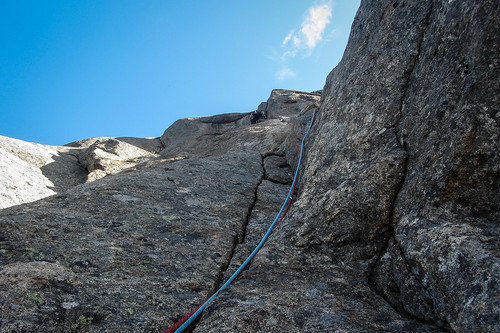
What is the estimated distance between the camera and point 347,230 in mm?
4691

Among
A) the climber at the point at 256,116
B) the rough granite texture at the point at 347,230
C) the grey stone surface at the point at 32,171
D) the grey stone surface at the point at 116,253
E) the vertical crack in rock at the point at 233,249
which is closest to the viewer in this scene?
the rough granite texture at the point at 347,230

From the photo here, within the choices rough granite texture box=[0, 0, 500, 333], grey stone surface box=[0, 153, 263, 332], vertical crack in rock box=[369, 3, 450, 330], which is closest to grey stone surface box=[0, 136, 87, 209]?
grey stone surface box=[0, 153, 263, 332]

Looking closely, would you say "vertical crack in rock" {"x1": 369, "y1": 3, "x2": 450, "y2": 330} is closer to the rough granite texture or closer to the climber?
the rough granite texture

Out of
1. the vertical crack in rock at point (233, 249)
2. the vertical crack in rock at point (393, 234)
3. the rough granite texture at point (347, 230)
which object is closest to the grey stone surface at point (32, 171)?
the rough granite texture at point (347, 230)

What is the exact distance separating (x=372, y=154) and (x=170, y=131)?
19.2 m

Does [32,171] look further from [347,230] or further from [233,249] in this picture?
[347,230]

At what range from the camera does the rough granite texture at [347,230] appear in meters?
3.27

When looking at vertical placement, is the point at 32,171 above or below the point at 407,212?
above

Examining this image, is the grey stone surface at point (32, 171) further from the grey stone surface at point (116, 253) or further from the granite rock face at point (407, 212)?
the granite rock face at point (407, 212)

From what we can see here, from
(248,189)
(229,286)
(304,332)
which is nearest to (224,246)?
(229,286)

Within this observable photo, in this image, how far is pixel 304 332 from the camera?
3.17 m

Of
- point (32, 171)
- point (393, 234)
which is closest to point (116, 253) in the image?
point (393, 234)

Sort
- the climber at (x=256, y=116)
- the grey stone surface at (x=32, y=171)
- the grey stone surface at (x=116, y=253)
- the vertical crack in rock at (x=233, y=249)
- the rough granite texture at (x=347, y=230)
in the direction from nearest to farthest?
the rough granite texture at (x=347, y=230), the grey stone surface at (x=116, y=253), the vertical crack in rock at (x=233, y=249), the grey stone surface at (x=32, y=171), the climber at (x=256, y=116)

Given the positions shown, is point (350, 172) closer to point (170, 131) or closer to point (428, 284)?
point (428, 284)
